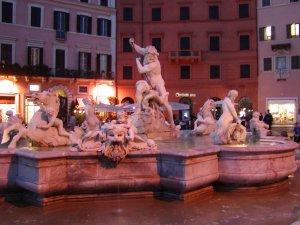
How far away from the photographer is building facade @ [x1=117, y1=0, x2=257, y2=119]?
38.8 meters

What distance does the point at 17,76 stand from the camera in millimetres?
32562

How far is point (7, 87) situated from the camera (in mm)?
32562

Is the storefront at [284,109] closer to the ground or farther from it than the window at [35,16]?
closer to the ground

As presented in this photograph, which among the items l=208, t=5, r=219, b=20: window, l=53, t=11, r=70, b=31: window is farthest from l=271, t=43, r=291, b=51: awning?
l=53, t=11, r=70, b=31: window

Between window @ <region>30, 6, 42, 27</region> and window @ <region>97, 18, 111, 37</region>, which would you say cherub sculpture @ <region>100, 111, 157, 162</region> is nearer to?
window @ <region>30, 6, 42, 27</region>

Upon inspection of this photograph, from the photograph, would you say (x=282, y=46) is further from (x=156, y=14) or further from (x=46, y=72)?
(x=46, y=72)

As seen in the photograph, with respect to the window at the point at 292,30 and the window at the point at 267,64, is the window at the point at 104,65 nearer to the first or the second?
the window at the point at 267,64

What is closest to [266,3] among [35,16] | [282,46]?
[282,46]

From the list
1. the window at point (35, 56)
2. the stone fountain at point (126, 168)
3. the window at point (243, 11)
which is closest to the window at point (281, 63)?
the window at point (243, 11)

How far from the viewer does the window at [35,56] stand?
111 ft

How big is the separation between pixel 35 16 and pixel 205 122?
24595 millimetres

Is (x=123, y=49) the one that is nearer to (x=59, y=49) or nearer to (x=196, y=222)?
(x=59, y=49)

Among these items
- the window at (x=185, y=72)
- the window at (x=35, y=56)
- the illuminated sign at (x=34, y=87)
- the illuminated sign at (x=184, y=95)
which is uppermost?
the window at (x=35, y=56)

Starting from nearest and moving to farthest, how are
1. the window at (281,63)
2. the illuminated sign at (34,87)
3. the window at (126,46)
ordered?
the illuminated sign at (34,87) → the window at (281,63) → the window at (126,46)
